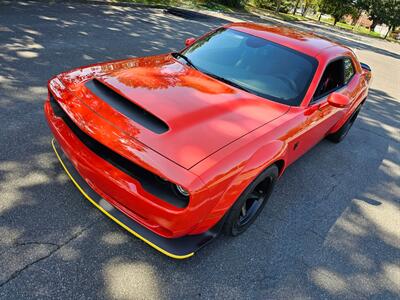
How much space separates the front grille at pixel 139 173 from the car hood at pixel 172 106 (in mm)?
201

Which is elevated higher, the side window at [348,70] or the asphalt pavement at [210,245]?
the side window at [348,70]

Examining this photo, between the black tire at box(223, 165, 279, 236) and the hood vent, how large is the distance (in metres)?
0.80

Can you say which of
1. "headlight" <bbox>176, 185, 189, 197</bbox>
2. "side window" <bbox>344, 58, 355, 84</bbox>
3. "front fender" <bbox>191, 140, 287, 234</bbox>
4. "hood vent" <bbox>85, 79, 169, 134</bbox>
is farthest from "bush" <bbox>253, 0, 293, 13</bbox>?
"headlight" <bbox>176, 185, 189, 197</bbox>

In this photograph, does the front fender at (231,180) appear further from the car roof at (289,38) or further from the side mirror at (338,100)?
the car roof at (289,38)

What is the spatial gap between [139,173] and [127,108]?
21.4 inches

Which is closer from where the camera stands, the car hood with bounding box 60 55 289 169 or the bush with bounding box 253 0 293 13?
the car hood with bounding box 60 55 289 169

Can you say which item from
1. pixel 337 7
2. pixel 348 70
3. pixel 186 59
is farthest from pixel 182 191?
pixel 337 7

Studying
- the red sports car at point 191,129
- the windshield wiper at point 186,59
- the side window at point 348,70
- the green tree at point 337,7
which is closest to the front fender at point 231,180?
the red sports car at point 191,129

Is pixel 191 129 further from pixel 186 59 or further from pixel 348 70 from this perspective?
pixel 348 70

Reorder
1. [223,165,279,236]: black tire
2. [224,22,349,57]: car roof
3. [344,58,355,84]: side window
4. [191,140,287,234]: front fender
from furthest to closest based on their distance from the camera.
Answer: [344,58,355,84]: side window, [224,22,349,57]: car roof, [223,165,279,236]: black tire, [191,140,287,234]: front fender

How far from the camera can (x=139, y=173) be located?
235 cm

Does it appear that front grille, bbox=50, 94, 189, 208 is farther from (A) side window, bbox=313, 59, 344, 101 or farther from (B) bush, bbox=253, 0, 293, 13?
(B) bush, bbox=253, 0, 293, 13

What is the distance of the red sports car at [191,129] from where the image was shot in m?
2.25

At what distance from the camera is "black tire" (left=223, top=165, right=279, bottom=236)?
2635 mm
